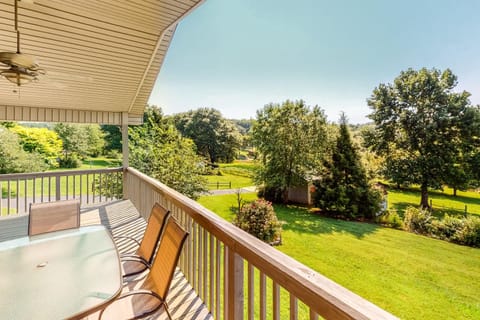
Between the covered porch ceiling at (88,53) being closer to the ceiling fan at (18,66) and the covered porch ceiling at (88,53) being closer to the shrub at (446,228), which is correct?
the ceiling fan at (18,66)

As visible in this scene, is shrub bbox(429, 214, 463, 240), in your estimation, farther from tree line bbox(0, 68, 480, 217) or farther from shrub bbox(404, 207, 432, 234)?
tree line bbox(0, 68, 480, 217)

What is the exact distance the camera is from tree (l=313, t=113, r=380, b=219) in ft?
43.0

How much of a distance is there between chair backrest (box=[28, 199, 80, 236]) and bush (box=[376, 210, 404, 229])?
1318 centimetres

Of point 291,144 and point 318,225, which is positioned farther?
point 291,144

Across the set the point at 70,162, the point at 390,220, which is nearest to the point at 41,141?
the point at 70,162

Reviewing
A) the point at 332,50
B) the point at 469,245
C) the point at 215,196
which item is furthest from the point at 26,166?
the point at 469,245

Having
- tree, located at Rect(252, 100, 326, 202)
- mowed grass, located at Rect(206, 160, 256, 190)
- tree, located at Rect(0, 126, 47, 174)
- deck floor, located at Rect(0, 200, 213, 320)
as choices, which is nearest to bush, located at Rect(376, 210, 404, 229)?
tree, located at Rect(252, 100, 326, 202)

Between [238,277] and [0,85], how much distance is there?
5.54 meters

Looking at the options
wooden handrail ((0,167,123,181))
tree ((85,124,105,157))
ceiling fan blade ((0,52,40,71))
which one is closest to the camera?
ceiling fan blade ((0,52,40,71))

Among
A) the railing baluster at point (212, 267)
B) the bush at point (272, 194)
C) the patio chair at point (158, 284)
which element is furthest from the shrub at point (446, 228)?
the patio chair at point (158, 284)

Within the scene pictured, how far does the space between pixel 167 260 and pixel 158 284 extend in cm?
20

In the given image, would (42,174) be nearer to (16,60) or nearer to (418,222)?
(16,60)

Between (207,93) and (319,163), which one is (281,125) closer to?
(319,163)

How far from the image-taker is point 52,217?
262 cm
